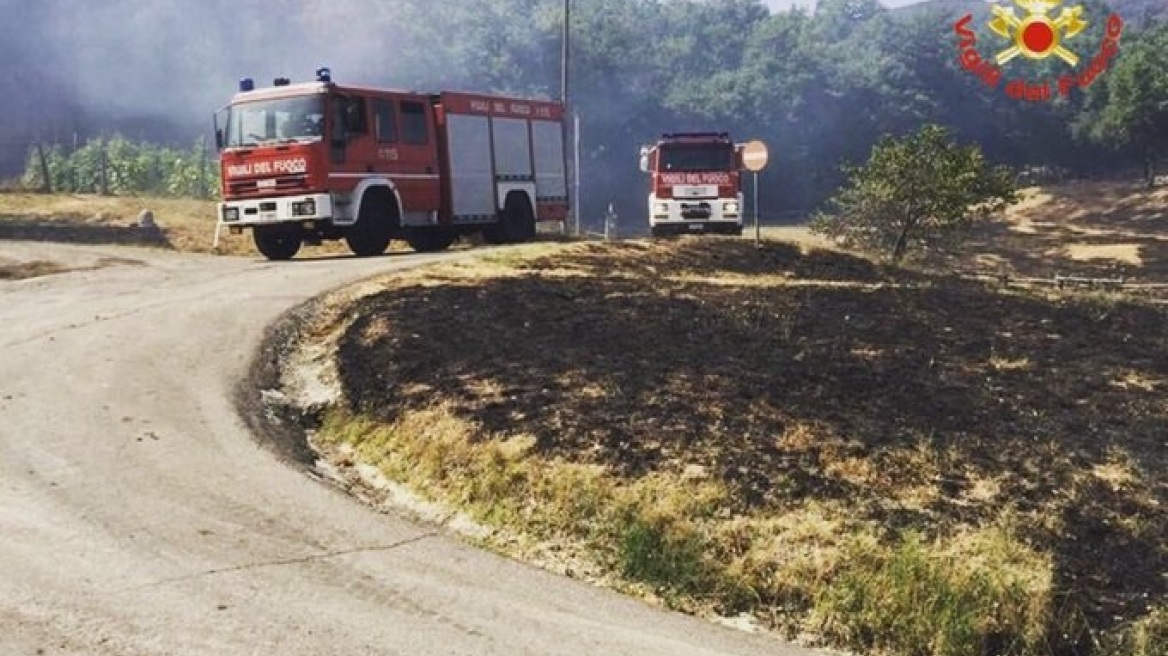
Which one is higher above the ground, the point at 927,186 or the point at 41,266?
the point at 927,186

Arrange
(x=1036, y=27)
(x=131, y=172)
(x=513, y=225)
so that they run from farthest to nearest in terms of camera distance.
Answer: (x=131, y=172) → (x=1036, y=27) → (x=513, y=225)

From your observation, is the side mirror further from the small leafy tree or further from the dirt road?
the small leafy tree

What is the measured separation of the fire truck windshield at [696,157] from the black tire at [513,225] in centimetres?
420

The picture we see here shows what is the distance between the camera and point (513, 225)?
22984 millimetres

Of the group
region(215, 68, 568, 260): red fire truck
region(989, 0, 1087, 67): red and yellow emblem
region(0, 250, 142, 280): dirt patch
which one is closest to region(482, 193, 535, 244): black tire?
region(215, 68, 568, 260): red fire truck

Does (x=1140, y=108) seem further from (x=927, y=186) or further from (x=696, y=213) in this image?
(x=696, y=213)

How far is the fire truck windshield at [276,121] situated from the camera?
57.8 feet

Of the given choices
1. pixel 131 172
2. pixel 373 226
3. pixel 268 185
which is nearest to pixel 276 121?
pixel 268 185

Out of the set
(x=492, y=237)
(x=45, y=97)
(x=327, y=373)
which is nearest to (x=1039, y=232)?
(x=492, y=237)

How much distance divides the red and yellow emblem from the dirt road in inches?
705

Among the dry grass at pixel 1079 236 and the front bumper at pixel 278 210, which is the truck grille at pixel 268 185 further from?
the dry grass at pixel 1079 236

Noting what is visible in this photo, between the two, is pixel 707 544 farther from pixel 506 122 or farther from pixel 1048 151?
pixel 1048 151

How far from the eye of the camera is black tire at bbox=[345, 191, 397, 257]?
18969 millimetres

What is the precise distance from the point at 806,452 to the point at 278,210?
13187 mm
